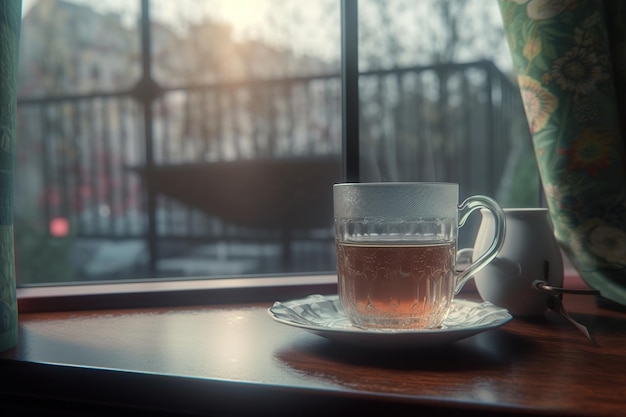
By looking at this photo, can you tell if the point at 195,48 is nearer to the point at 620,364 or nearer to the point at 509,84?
the point at 509,84

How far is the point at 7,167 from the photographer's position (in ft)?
2.21

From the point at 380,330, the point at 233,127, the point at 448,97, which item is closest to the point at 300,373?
the point at 380,330

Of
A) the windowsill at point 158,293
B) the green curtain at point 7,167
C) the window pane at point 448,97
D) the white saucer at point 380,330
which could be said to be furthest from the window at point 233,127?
the green curtain at point 7,167

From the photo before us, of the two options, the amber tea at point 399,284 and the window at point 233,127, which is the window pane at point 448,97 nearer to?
the window at point 233,127

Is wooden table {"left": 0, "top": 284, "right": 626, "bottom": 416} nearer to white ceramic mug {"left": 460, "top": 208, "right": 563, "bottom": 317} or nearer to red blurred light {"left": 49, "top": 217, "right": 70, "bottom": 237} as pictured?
white ceramic mug {"left": 460, "top": 208, "right": 563, "bottom": 317}

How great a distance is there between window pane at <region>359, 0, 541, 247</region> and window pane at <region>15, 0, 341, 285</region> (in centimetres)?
32

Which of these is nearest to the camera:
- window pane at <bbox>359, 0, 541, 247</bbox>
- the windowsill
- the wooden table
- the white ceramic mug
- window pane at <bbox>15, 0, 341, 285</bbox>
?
the wooden table

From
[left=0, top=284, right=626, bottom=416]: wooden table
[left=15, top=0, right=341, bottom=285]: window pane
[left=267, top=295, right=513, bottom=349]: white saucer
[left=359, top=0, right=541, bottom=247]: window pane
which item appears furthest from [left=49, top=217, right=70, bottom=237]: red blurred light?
[left=267, top=295, right=513, bottom=349]: white saucer

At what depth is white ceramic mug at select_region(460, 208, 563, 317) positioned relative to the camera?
0.80m

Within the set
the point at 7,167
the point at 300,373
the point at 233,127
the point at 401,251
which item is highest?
the point at 233,127

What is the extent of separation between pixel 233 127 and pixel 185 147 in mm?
336

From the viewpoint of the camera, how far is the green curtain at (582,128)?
863 millimetres

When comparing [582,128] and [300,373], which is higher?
[582,128]

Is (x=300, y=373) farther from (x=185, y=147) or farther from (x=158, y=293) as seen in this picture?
(x=185, y=147)
